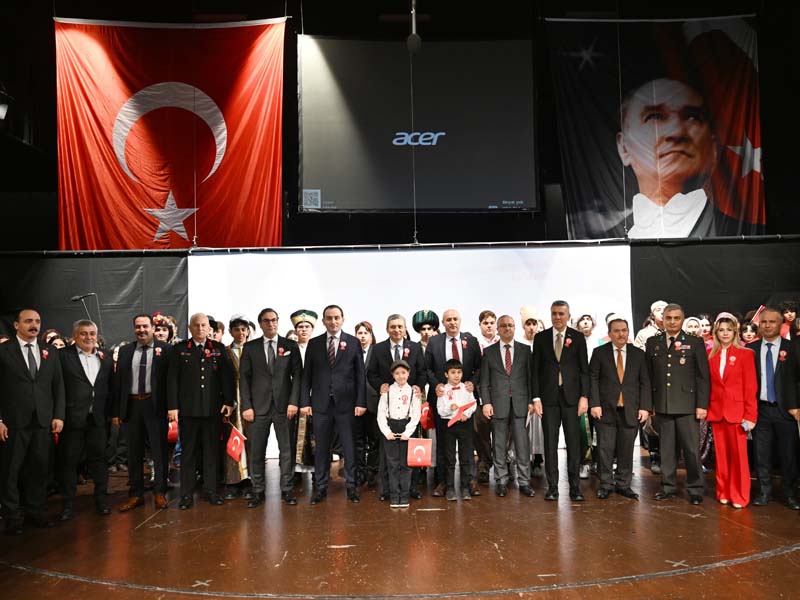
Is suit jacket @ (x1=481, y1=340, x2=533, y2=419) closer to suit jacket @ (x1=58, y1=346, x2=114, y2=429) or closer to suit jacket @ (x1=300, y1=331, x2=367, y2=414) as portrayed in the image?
suit jacket @ (x1=300, y1=331, x2=367, y2=414)

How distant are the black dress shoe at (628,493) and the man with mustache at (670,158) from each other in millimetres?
3359

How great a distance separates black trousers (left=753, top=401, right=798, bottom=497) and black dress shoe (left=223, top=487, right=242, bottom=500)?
13.7 ft

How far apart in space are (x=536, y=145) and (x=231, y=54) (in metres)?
3.78

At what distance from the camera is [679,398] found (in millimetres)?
5000

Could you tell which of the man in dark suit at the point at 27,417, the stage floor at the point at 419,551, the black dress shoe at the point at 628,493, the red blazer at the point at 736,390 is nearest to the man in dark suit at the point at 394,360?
the stage floor at the point at 419,551

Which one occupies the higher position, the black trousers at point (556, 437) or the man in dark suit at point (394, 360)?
the man in dark suit at point (394, 360)

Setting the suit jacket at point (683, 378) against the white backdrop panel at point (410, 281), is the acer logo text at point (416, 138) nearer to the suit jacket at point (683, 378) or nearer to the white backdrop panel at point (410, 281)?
the white backdrop panel at point (410, 281)

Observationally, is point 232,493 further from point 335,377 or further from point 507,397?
point 507,397

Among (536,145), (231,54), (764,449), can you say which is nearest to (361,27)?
(231,54)

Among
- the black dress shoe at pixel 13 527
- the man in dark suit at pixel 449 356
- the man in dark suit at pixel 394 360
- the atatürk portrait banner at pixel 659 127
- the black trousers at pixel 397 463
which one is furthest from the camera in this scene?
the atatürk portrait banner at pixel 659 127

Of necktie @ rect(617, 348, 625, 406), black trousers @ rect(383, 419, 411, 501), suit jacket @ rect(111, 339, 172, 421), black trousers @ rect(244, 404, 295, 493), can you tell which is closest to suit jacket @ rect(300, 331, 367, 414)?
black trousers @ rect(244, 404, 295, 493)

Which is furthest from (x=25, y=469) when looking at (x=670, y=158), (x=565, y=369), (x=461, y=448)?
(x=670, y=158)

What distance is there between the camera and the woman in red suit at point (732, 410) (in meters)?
4.79

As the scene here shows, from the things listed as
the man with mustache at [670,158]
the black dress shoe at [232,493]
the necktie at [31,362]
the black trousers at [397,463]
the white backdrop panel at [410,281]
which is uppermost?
the man with mustache at [670,158]
